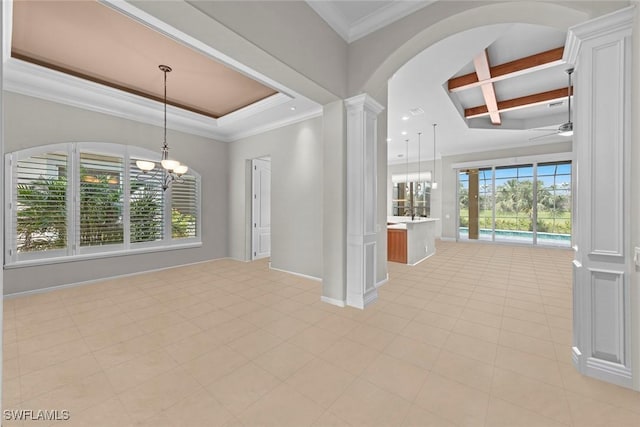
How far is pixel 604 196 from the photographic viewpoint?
215 cm

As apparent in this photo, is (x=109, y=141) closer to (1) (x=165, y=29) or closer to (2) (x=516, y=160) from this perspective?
(1) (x=165, y=29)

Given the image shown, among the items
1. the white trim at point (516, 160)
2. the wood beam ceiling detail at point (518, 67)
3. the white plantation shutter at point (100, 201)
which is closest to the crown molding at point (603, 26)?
the wood beam ceiling detail at point (518, 67)

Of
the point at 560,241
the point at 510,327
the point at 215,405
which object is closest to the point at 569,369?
the point at 510,327

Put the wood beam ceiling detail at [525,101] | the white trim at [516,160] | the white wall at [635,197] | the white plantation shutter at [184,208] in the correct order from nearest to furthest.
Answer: the white wall at [635,197] → the wood beam ceiling detail at [525,101] → the white plantation shutter at [184,208] → the white trim at [516,160]

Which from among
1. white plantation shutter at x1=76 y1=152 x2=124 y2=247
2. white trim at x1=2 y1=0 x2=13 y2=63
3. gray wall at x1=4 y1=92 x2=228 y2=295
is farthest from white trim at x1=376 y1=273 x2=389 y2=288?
white trim at x1=2 y1=0 x2=13 y2=63

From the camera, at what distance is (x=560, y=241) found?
802 centimetres

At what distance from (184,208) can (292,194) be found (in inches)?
95.8

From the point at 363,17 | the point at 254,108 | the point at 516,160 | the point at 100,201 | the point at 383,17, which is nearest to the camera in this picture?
the point at 383,17

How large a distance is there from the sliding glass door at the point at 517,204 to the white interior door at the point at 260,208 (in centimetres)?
683

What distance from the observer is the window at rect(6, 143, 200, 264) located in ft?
13.1

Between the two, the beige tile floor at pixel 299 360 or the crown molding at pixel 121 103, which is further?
the crown molding at pixel 121 103

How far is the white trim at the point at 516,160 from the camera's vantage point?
25.6 ft

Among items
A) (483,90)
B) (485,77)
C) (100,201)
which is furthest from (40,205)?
(483,90)

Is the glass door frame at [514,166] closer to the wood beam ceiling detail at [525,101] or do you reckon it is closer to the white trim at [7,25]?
the wood beam ceiling detail at [525,101]
